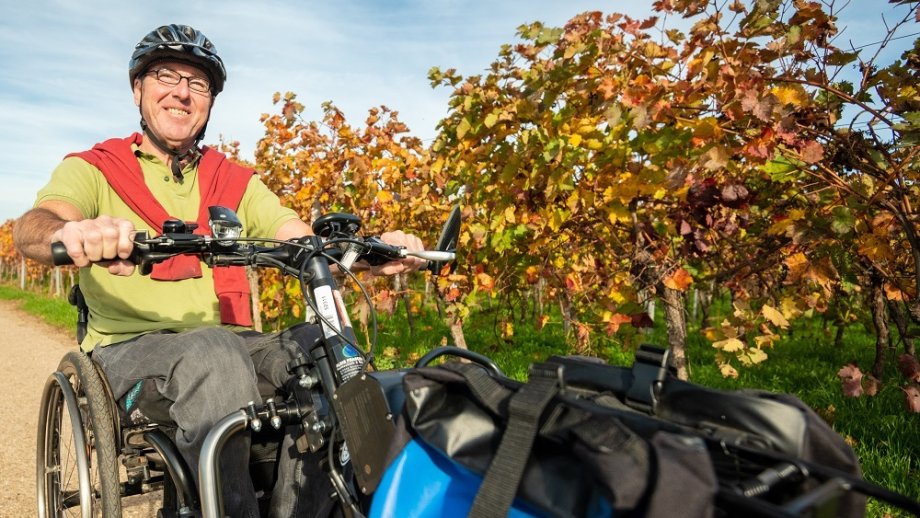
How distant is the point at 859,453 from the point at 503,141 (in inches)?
105

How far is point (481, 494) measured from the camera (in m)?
0.99

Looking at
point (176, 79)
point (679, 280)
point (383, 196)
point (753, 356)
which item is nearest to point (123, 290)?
point (176, 79)

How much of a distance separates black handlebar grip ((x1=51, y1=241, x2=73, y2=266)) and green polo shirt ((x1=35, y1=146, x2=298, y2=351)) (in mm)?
985

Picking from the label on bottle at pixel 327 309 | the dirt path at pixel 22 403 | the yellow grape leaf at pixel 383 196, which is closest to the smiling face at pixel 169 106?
A: the label on bottle at pixel 327 309

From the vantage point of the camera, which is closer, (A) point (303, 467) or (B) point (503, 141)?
(A) point (303, 467)

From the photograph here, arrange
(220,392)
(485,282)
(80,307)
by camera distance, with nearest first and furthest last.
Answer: (220,392) < (80,307) < (485,282)

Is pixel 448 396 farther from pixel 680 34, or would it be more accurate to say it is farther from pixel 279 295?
pixel 279 295

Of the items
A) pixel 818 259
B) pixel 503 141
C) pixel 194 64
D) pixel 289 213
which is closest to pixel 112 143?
pixel 194 64

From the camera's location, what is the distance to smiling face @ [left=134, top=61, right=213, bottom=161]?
277 cm

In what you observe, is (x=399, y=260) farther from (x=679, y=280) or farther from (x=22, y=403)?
(x=22, y=403)

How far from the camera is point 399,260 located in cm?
202

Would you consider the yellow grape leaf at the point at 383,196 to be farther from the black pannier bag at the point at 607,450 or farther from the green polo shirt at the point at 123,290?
the black pannier bag at the point at 607,450

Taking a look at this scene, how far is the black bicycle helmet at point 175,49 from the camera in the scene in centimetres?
263

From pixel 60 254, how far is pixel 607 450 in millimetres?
1339
